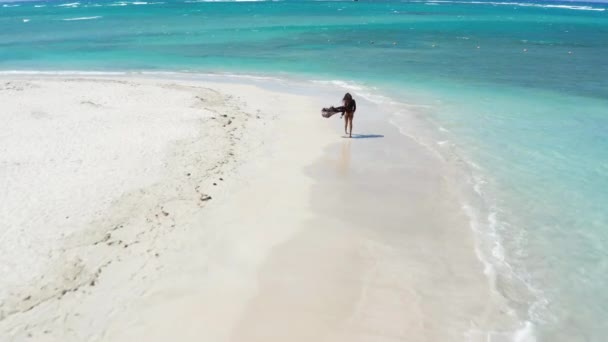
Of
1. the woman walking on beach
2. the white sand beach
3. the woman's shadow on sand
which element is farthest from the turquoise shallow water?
the woman walking on beach

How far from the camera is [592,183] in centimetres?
1277

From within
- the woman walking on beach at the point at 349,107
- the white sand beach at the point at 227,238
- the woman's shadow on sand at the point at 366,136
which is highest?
the woman walking on beach at the point at 349,107

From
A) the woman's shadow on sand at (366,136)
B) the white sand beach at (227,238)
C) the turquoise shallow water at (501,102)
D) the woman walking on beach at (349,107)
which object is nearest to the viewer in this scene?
the white sand beach at (227,238)

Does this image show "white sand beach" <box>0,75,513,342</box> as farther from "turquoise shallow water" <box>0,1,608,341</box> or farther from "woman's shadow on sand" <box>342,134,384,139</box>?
"turquoise shallow water" <box>0,1,608,341</box>

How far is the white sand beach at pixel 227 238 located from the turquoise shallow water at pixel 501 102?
1.07 metres

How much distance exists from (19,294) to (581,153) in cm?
1588

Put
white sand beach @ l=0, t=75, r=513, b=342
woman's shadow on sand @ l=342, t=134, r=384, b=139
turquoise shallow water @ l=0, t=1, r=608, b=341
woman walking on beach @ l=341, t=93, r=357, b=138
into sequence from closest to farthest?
white sand beach @ l=0, t=75, r=513, b=342, turquoise shallow water @ l=0, t=1, r=608, b=341, woman walking on beach @ l=341, t=93, r=357, b=138, woman's shadow on sand @ l=342, t=134, r=384, b=139

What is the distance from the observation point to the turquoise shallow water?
883cm

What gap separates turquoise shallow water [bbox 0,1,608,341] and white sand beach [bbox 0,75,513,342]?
1.07m

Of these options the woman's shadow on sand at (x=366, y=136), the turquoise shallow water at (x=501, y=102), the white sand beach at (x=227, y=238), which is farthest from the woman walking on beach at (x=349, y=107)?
the turquoise shallow water at (x=501, y=102)

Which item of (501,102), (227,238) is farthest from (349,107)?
(501,102)

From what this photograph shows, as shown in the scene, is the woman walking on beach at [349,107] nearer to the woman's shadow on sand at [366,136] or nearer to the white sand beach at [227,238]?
the woman's shadow on sand at [366,136]

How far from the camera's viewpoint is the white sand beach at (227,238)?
7359 mm

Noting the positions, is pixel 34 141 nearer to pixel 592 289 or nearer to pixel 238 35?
pixel 592 289
